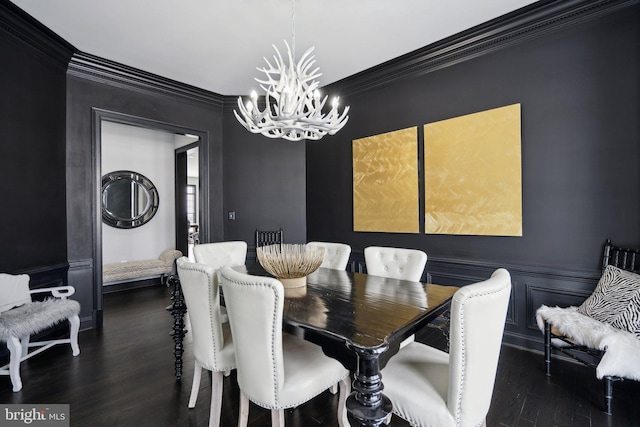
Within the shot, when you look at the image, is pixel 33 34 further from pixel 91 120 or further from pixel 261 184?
pixel 261 184

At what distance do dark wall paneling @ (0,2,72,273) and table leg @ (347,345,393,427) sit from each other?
3.17 meters

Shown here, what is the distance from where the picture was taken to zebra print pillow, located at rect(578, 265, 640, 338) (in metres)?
2.01

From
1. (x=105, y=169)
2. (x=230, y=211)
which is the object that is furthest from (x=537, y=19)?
(x=105, y=169)

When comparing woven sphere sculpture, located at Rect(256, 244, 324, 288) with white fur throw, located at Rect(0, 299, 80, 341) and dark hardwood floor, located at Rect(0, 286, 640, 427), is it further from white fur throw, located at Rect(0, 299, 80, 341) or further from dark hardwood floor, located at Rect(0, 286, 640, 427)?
white fur throw, located at Rect(0, 299, 80, 341)

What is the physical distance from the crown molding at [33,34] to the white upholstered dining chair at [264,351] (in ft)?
10.2

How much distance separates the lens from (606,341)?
187 centimetres

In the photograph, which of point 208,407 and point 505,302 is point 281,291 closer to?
point 505,302

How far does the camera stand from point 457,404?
1214 millimetres

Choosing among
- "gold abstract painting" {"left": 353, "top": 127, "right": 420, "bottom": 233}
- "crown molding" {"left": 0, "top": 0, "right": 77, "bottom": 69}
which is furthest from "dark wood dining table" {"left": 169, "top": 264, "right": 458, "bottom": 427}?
"crown molding" {"left": 0, "top": 0, "right": 77, "bottom": 69}

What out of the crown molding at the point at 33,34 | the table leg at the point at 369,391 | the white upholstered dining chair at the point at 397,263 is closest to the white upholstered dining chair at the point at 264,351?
the table leg at the point at 369,391

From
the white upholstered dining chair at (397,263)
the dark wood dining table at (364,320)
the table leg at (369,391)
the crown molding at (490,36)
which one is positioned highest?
the crown molding at (490,36)

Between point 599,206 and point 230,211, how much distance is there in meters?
4.22

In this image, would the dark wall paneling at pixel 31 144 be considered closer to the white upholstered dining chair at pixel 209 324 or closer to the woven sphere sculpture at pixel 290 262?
the white upholstered dining chair at pixel 209 324

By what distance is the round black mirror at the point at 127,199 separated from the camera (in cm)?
509
